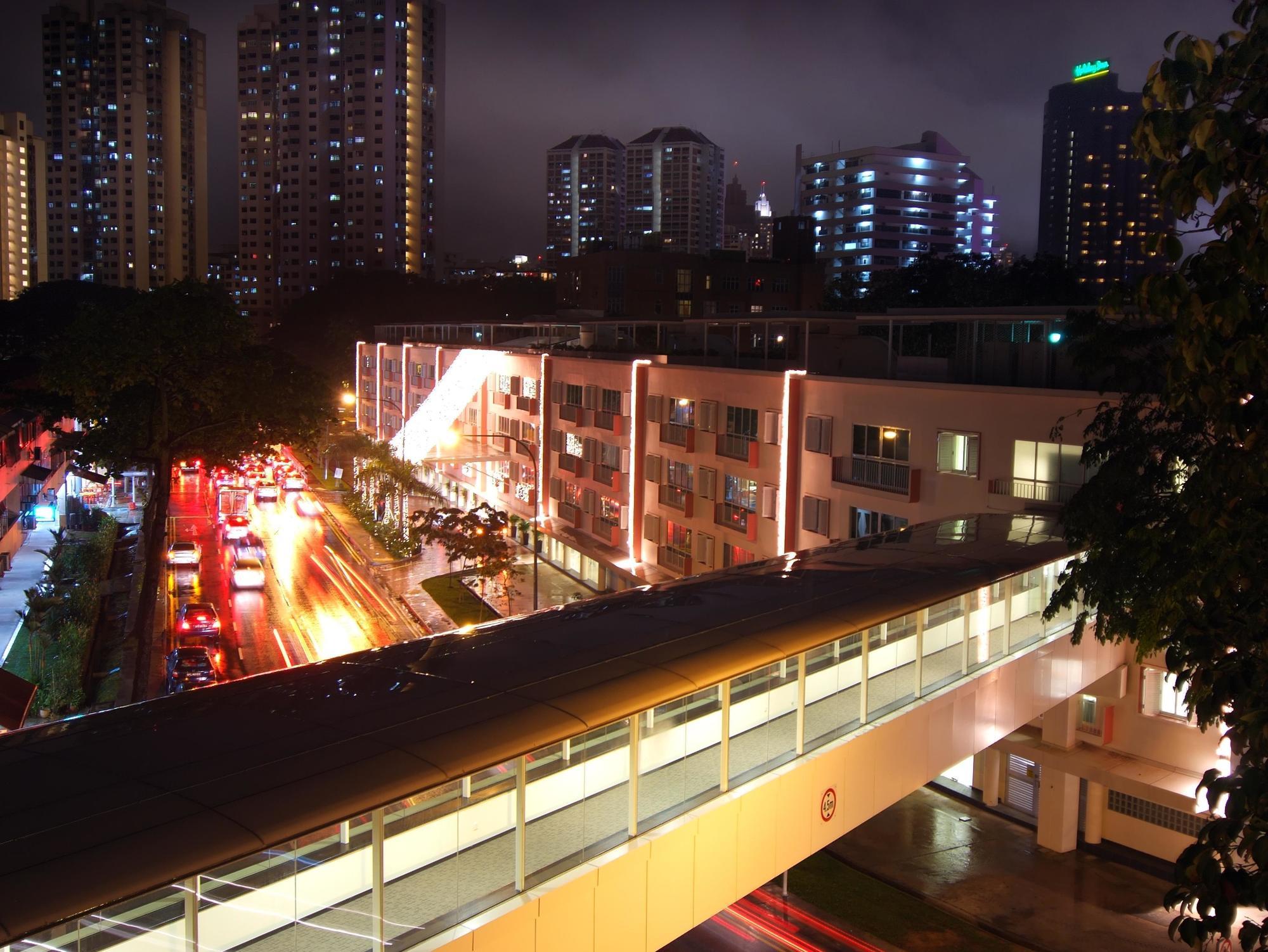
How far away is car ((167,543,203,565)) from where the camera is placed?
3875 cm

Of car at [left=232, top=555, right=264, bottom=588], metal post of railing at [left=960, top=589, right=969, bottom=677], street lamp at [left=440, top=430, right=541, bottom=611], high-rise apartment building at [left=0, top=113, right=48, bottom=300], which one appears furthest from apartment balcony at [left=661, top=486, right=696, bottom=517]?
high-rise apartment building at [left=0, top=113, right=48, bottom=300]

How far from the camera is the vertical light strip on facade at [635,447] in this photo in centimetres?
2853

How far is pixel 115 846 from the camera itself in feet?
18.2

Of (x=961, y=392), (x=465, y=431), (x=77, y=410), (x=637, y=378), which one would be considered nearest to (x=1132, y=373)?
(x=961, y=392)

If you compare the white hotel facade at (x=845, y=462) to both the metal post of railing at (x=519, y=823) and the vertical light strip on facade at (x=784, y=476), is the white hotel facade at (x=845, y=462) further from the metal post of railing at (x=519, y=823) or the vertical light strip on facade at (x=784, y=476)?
the metal post of railing at (x=519, y=823)

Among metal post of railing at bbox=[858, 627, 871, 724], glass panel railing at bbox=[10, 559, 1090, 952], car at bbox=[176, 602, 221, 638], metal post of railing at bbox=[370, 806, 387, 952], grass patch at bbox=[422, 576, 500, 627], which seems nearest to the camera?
glass panel railing at bbox=[10, 559, 1090, 952]

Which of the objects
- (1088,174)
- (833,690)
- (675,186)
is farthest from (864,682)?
(1088,174)

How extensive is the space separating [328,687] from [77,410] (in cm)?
2118

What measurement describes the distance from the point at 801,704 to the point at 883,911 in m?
9.95

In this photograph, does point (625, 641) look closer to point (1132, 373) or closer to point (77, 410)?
point (1132, 373)

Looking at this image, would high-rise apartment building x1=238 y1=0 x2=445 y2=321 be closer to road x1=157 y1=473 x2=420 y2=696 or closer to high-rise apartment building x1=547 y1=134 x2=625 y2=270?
high-rise apartment building x1=547 y1=134 x2=625 y2=270

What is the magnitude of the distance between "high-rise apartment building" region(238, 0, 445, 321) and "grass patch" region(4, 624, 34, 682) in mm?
110043

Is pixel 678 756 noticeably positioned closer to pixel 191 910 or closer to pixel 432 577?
pixel 191 910

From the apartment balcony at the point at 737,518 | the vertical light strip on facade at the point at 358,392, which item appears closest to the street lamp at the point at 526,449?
the apartment balcony at the point at 737,518
